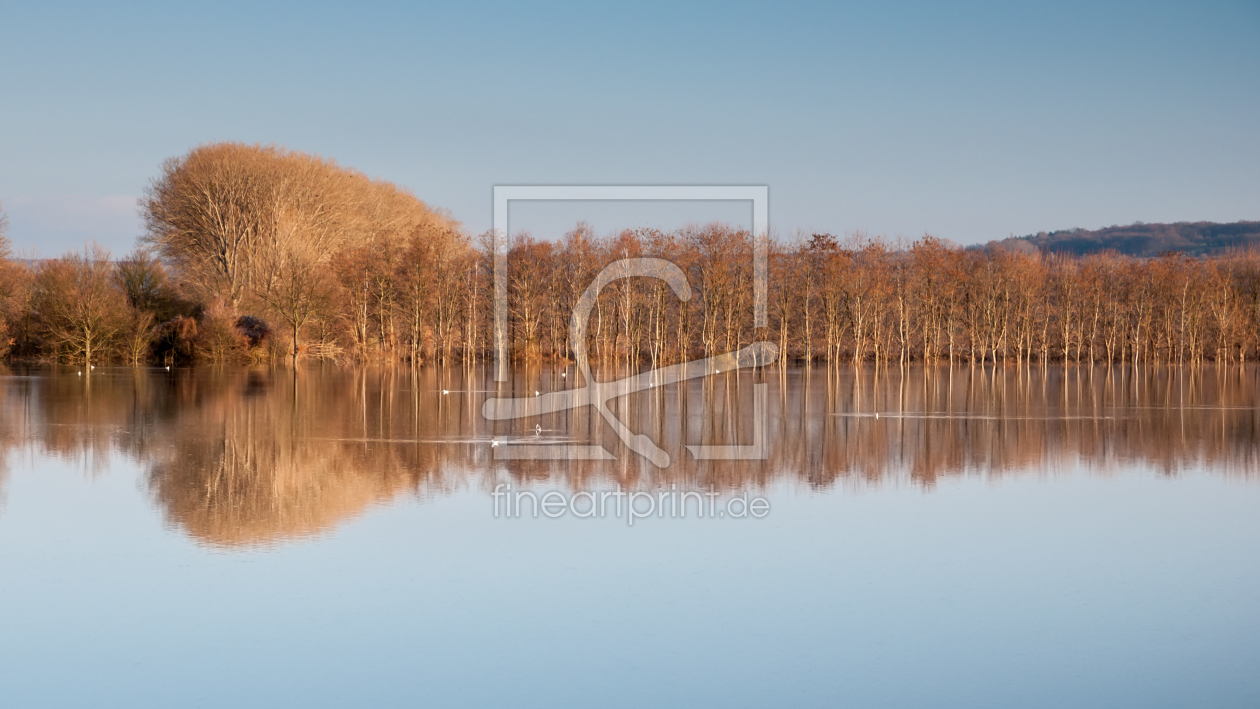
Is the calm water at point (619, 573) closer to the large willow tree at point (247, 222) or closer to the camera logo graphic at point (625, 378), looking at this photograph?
the camera logo graphic at point (625, 378)

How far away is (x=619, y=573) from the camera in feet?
27.8

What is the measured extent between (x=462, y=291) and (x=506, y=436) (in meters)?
34.5

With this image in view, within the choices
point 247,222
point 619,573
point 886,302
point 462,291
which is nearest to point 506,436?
point 619,573

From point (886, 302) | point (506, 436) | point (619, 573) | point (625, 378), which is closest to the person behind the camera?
point (619, 573)

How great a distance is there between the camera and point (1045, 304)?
62125mm

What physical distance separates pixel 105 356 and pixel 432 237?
15.8 m

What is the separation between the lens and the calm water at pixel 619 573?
6129mm

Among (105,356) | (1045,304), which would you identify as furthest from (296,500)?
(1045,304)

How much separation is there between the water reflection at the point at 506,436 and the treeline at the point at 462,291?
44.8ft

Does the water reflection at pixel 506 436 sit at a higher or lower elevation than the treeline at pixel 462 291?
lower

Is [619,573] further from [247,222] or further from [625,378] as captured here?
[247,222]

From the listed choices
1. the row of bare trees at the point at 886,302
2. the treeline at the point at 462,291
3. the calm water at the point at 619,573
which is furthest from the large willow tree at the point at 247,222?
the calm water at the point at 619,573

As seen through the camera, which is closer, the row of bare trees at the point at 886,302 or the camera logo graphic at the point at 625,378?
the camera logo graphic at the point at 625,378

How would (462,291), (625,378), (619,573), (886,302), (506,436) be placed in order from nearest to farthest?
(619,573) < (506,436) < (625,378) < (462,291) < (886,302)
